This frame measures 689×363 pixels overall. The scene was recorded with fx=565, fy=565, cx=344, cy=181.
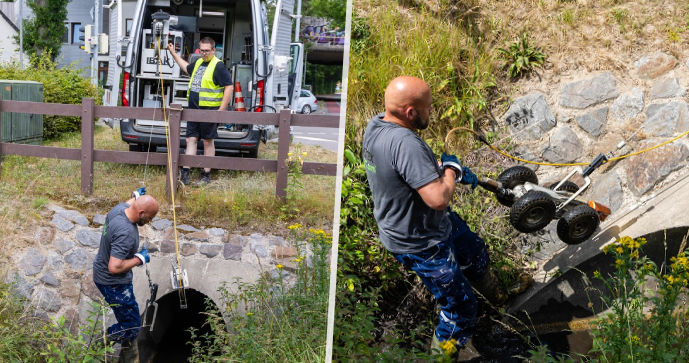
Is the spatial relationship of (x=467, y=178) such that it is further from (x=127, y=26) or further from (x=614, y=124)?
(x=127, y=26)

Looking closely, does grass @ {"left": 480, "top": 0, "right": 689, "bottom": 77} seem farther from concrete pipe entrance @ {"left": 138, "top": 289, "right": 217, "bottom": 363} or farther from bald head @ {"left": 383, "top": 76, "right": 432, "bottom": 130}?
concrete pipe entrance @ {"left": 138, "top": 289, "right": 217, "bottom": 363}

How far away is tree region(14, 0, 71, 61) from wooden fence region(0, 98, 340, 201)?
28cm

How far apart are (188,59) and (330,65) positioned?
30.9 inches

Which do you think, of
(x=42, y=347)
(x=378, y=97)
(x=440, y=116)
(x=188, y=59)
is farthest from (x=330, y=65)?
(x=42, y=347)

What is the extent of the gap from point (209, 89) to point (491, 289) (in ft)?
5.57

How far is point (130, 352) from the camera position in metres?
3.13

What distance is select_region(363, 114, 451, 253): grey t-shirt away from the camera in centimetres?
200

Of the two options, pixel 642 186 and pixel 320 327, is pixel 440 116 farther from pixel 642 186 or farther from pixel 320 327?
pixel 320 327

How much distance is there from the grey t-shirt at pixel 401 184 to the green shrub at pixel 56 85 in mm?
1615

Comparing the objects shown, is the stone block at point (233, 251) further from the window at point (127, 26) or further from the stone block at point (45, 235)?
the window at point (127, 26)

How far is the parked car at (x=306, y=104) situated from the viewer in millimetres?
2902

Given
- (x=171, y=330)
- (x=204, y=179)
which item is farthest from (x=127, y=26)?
(x=171, y=330)

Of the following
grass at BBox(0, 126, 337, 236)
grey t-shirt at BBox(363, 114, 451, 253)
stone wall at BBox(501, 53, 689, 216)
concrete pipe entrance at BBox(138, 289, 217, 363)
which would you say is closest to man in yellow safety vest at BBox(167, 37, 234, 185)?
grass at BBox(0, 126, 337, 236)

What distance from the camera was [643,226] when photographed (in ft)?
7.05
